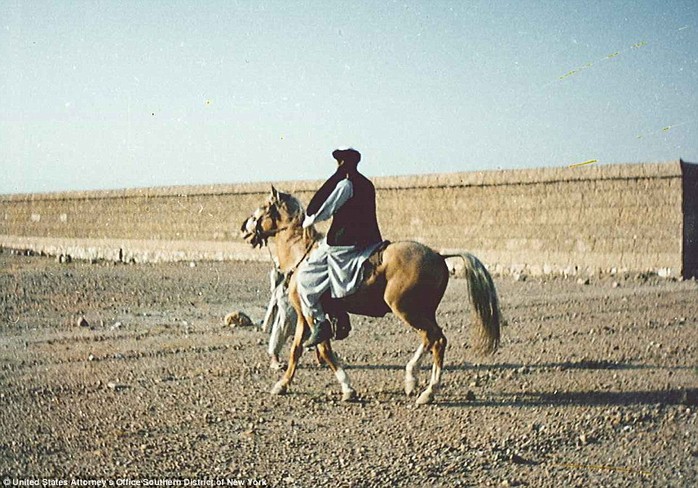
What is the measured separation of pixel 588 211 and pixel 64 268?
1283 cm

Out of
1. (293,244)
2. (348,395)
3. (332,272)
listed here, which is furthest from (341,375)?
(293,244)

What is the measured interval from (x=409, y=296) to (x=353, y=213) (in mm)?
764

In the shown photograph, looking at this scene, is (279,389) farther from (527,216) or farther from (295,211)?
(527,216)

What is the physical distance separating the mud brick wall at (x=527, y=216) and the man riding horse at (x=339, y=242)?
426 inches

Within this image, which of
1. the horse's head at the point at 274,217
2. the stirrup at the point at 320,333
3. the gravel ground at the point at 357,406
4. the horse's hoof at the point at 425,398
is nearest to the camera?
the gravel ground at the point at 357,406

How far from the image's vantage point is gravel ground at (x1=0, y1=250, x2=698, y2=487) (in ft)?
15.9

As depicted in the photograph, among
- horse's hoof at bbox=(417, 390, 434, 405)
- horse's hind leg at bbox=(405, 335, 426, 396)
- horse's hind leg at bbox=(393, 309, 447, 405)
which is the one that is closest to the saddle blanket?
horse's hind leg at bbox=(393, 309, 447, 405)

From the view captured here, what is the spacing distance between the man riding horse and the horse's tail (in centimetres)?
82

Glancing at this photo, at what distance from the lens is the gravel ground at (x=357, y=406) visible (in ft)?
15.9

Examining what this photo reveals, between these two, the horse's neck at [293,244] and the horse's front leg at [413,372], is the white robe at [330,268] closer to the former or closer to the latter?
the horse's neck at [293,244]

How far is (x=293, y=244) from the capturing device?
23.1ft

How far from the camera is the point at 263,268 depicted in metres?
20.9

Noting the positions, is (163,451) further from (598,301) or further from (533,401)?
(598,301)

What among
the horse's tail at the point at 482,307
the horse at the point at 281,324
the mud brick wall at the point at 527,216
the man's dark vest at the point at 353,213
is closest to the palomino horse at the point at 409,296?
the horse's tail at the point at 482,307
